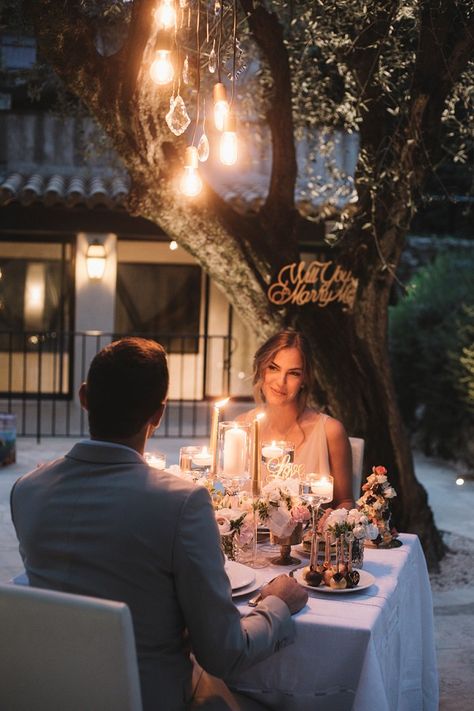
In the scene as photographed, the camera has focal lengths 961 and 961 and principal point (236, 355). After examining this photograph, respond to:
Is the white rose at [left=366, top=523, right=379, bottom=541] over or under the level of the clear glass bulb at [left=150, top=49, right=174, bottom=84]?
under

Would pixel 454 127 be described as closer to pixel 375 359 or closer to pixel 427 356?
pixel 375 359

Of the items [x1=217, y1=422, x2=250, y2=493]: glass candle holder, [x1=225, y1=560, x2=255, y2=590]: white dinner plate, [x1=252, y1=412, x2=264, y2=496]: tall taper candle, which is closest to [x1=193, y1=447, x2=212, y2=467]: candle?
[x1=217, y1=422, x2=250, y2=493]: glass candle holder

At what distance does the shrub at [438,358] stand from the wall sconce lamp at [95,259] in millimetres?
3969

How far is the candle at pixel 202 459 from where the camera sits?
152 inches

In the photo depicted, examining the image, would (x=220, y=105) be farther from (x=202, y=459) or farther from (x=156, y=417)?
(x=156, y=417)

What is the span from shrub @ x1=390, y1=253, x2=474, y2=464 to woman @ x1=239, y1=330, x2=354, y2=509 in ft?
18.0

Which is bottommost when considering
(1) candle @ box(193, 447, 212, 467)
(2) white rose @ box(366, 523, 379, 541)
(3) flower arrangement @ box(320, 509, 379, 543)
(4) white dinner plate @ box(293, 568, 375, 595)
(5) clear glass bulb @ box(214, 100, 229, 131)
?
(4) white dinner plate @ box(293, 568, 375, 595)

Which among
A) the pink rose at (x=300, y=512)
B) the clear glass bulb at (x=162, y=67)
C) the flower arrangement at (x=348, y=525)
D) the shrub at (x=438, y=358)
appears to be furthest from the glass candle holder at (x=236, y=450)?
the shrub at (x=438, y=358)

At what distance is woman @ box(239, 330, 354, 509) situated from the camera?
4688 mm

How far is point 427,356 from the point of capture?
36.9 feet

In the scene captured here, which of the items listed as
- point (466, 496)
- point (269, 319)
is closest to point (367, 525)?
point (269, 319)

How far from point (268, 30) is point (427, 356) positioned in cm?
558

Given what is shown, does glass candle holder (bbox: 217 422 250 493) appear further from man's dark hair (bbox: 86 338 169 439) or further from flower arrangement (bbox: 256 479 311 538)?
man's dark hair (bbox: 86 338 169 439)

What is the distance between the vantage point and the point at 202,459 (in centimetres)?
388
